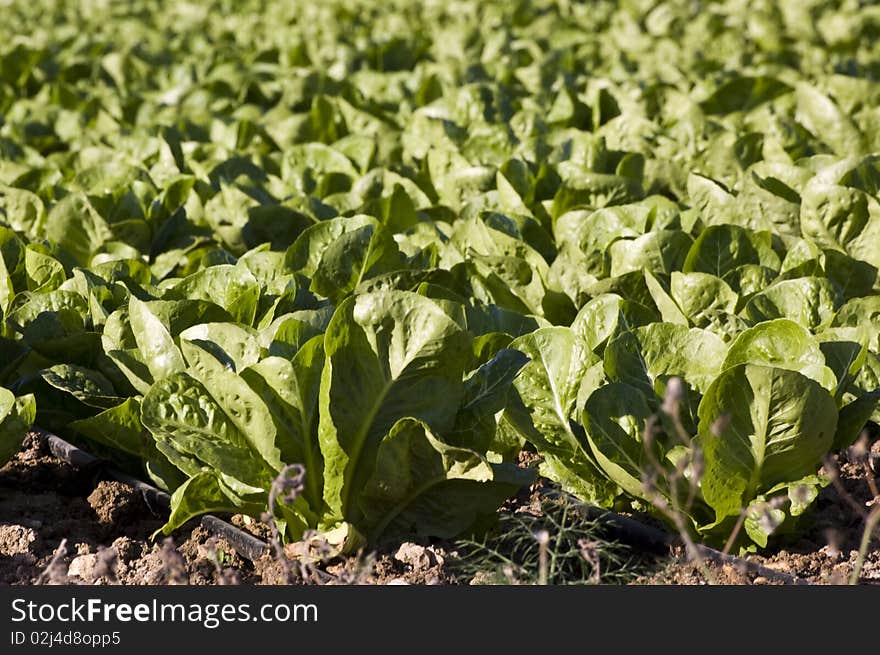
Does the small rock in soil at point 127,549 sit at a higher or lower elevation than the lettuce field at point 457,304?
lower

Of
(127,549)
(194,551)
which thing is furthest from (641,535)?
(127,549)

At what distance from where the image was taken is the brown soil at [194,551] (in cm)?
267

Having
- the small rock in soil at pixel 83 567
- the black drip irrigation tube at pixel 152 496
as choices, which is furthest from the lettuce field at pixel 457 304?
the small rock in soil at pixel 83 567

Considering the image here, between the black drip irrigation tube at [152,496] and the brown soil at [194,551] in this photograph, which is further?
the black drip irrigation tube at [152,496]

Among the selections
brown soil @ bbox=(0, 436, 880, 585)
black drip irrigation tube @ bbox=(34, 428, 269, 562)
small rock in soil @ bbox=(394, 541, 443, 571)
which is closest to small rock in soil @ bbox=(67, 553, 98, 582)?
brown soil @ bbox=(0, 436, 880, 585)

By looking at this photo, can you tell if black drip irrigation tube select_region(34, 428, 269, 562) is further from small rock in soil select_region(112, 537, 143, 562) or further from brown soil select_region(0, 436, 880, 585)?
small rock in soil select_region(112, 537, 143, 562)

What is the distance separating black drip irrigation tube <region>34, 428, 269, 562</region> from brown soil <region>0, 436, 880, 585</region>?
21 millimetres

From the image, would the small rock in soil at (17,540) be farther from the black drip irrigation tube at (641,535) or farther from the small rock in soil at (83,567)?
the black drip irrigation tube at (641,535)

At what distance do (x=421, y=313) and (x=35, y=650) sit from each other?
1.00m

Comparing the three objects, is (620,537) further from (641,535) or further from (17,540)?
(17,540)

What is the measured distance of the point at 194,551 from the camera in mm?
2889

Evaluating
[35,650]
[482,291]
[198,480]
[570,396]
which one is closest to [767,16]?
[482,291]

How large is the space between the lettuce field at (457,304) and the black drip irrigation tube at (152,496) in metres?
0.06

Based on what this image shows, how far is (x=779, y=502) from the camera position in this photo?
2.57 metres
